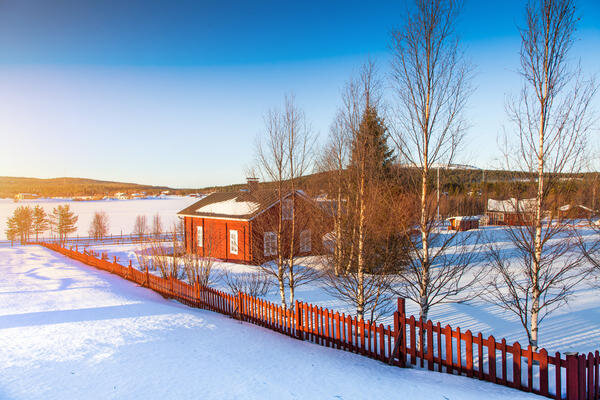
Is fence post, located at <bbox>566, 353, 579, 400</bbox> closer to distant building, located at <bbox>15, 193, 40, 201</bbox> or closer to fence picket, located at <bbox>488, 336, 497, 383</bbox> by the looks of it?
fence picket, located at <bbox>488, 336, 497, 383</bbox>

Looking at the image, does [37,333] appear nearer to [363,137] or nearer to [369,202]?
[369,202]

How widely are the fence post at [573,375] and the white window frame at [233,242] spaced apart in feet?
68.8

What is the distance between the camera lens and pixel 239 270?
21141mm

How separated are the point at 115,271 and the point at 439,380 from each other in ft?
63.9

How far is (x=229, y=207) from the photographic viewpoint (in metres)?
25.3

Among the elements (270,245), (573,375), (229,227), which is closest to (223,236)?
(229,227)

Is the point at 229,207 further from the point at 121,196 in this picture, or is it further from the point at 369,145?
the point at 121,196

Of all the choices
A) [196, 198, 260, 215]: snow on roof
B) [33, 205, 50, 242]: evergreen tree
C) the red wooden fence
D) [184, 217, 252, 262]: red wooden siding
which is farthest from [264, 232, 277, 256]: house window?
[33, 205, 50, 242]: evergreen tree

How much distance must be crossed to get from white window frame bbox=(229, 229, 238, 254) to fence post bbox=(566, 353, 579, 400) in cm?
2099

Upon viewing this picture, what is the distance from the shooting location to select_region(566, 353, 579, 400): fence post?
5.16 metres

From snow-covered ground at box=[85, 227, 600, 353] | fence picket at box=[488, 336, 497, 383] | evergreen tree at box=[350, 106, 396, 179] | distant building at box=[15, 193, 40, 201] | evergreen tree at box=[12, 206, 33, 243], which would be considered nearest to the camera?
fence picket at box=[488, 336, 497, 383]

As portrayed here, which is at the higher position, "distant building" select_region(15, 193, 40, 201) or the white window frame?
"distant building" select_region(15, 193, 40, 201)

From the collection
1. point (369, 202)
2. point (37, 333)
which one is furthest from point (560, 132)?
point (37, 333)

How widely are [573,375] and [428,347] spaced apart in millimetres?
2325
